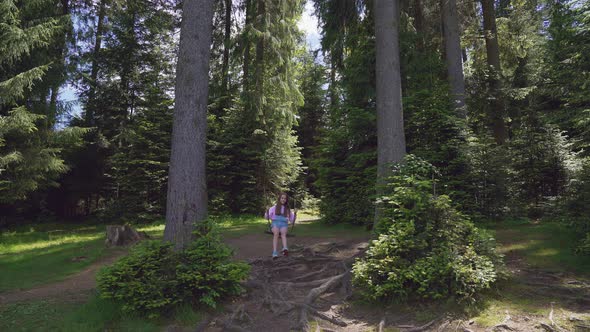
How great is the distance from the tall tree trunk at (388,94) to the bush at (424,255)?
51.5 inches

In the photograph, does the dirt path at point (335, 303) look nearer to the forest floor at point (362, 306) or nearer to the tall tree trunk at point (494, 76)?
the forest floor at point (362, 306)

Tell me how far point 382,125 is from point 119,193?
1790cm

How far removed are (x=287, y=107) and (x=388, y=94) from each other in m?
12.9

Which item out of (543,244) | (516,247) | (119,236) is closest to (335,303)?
(516,247)

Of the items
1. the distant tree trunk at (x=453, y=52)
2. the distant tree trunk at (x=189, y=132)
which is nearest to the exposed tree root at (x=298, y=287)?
the distant tree trunk at (x=189, y=132)

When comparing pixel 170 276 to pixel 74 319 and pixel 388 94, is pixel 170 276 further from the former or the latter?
pixel 388 94

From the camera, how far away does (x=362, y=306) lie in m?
5.73

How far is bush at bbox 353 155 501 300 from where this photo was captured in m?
5.27

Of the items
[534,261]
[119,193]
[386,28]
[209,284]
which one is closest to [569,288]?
[534,261]

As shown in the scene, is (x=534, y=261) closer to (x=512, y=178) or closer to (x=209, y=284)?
(x=512, y=178)

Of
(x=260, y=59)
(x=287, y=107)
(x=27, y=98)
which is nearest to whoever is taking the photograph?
(x=27, y=98)

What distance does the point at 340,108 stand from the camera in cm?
1432

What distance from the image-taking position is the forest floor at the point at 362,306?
190 inches

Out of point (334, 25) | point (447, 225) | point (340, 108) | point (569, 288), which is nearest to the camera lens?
point (569, 288)
